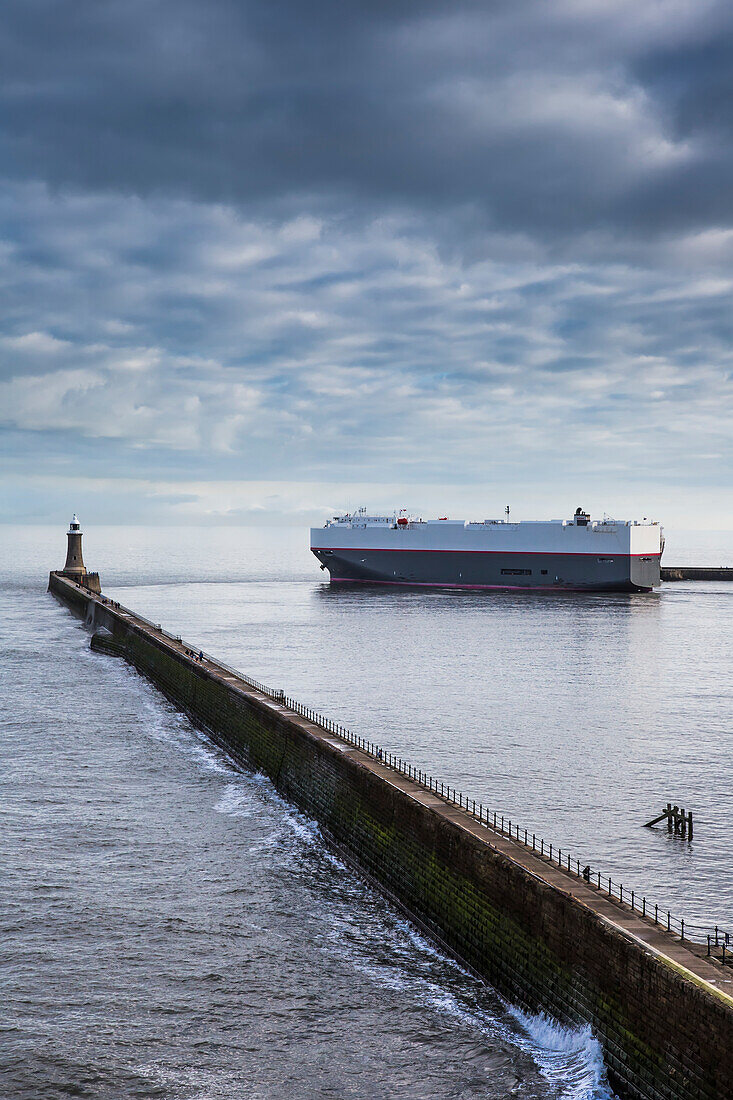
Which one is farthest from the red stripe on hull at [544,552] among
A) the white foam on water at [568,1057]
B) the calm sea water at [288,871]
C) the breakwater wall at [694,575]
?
the white foam on water at [568,1057]

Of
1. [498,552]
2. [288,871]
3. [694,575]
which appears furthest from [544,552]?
[288,871]

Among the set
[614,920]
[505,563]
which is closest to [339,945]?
[614,920]

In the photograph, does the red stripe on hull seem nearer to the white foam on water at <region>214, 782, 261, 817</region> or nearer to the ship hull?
the ship hull

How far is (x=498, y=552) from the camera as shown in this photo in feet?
339

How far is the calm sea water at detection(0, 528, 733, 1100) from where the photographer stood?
13375mm

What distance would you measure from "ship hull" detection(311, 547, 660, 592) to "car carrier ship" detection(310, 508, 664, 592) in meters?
0.11

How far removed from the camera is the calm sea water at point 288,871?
13375 millimetres

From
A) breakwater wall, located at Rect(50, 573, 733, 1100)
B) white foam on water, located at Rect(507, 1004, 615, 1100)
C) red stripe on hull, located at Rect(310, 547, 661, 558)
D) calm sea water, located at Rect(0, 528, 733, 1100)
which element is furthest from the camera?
red stripe on hull, located at Rect(310, 547, 661, 558)

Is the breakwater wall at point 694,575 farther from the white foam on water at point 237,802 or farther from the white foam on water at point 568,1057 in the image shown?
the white foam on water at point 568,1057

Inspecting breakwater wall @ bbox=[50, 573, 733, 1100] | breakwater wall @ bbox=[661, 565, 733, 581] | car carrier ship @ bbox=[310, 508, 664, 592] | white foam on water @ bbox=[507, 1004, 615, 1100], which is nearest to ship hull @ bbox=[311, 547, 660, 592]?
car carrier ship @ bbox=[310, 508, 664, 592]

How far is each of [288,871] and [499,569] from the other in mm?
85721

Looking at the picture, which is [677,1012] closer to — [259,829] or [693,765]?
[259,829]

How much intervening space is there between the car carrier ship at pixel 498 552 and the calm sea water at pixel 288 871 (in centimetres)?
4905

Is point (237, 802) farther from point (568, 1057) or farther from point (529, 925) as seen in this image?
point (568, 1057)
